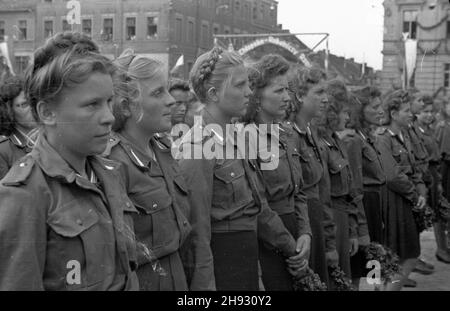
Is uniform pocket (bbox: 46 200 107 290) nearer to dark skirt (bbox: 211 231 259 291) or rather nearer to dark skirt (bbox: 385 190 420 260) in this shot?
dark skirt (bbox: 211 231 259 291)

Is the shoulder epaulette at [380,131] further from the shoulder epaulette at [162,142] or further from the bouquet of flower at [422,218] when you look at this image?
the shoulder epaulette at [162,142]

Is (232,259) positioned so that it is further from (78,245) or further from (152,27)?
(152,27)

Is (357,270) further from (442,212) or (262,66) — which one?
(442,212)

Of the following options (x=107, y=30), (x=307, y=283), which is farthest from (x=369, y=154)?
(x=107, y=30)

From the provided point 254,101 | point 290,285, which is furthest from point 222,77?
point 290,285

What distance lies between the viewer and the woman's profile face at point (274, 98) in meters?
3.72

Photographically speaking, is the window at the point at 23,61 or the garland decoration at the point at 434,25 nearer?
the window at the point at 23,61

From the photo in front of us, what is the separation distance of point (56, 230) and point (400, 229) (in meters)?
4.48

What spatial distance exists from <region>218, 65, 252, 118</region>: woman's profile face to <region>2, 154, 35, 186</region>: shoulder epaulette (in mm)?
1436

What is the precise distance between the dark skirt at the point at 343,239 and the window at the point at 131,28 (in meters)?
1.96

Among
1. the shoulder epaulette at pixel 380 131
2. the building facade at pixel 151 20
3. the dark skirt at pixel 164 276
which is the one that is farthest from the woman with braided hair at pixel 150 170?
the shoulder epaulette at pixel 380 131

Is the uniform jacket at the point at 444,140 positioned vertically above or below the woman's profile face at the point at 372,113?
below

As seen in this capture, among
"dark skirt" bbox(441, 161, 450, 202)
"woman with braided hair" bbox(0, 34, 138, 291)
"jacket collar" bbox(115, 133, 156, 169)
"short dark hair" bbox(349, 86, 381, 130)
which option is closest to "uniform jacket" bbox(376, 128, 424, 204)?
"short dark hair" bbox(349, 86, 381, 130)

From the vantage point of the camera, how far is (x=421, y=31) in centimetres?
472
